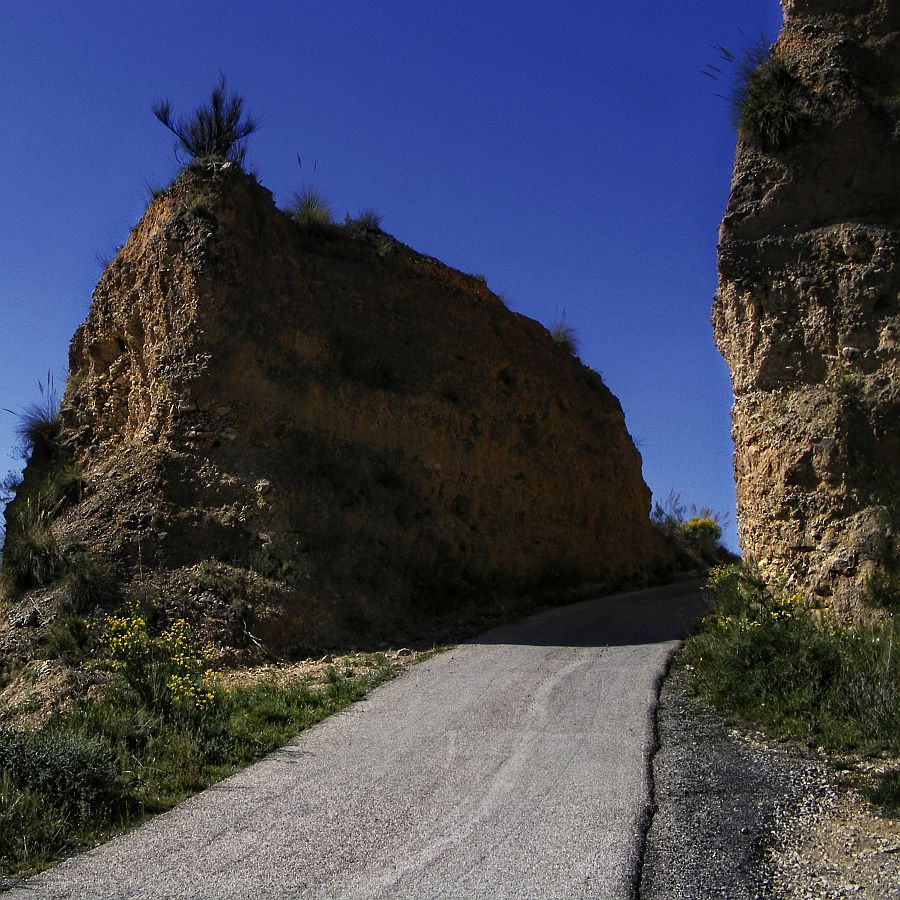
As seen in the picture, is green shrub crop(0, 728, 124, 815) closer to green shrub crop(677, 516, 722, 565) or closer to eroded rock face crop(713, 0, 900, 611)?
eroded rock face crop(713, 0, 900, 611)

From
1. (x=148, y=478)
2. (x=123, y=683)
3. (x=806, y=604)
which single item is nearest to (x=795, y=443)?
(x=806, y=604)

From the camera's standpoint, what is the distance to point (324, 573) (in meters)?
14.0

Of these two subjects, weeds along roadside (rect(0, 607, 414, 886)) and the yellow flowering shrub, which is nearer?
weeds along roadside (rect(0, 607, 414, 886))

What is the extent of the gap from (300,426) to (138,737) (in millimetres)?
7354

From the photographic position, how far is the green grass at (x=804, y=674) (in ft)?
25.9

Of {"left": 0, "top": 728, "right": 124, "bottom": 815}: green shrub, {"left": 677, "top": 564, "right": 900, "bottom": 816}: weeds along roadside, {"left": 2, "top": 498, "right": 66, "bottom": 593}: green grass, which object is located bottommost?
{"left": 0, "top": 728, "right": 124, "bottom": 815}: green shrub

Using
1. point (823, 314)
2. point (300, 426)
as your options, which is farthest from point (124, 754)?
point (823, 314)

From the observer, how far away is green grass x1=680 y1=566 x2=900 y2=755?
790 centimetres

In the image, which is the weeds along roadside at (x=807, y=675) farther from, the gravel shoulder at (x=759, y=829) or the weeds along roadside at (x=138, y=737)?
the weeds along roadside at (x=138, y=737)

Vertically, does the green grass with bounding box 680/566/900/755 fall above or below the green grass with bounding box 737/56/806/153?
below

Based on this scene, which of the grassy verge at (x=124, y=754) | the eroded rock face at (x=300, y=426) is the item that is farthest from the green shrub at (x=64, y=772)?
the eroded rock face at (x=300, y=426)

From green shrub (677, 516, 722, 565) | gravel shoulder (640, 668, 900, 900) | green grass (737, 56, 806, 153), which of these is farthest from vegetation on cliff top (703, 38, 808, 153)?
green shrub (677, 516, 722, 565)

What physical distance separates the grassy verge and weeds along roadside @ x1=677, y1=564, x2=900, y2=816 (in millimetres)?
3911

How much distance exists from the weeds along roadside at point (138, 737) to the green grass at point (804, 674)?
12.9 ft
